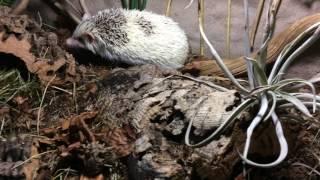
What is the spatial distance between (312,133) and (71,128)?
3.95 feet

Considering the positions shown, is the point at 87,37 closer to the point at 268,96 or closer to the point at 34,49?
the point at 34,49

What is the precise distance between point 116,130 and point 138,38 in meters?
0.96

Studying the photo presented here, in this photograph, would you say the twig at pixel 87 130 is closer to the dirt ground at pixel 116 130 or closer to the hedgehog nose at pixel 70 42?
the dirt ground at pixel 116 130

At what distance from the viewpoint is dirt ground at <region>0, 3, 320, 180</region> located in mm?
2311

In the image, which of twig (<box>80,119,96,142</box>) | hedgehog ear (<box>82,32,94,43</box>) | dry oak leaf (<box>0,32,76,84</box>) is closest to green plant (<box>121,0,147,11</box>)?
hedgehog ear (<box>82,32,94,43</box>)

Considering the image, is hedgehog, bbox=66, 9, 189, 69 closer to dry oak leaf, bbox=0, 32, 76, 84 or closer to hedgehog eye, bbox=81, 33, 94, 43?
hedgehog eye, bbox=81, 33, 94, 43

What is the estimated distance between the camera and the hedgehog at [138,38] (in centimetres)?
337

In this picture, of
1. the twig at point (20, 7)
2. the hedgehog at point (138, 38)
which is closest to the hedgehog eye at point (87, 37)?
the hedgehog at point (138, 38)

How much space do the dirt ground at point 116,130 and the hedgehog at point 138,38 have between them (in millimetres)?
399

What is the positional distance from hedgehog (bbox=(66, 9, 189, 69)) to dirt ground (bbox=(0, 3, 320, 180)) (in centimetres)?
40

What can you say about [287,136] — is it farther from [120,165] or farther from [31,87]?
[31,87]

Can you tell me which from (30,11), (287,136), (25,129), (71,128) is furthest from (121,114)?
(30,11)

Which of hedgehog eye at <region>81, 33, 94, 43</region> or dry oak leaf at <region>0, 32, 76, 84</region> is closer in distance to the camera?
dry oak leaf at <region>0, 32, 76, 84</region>

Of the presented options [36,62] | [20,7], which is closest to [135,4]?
[20,7]
